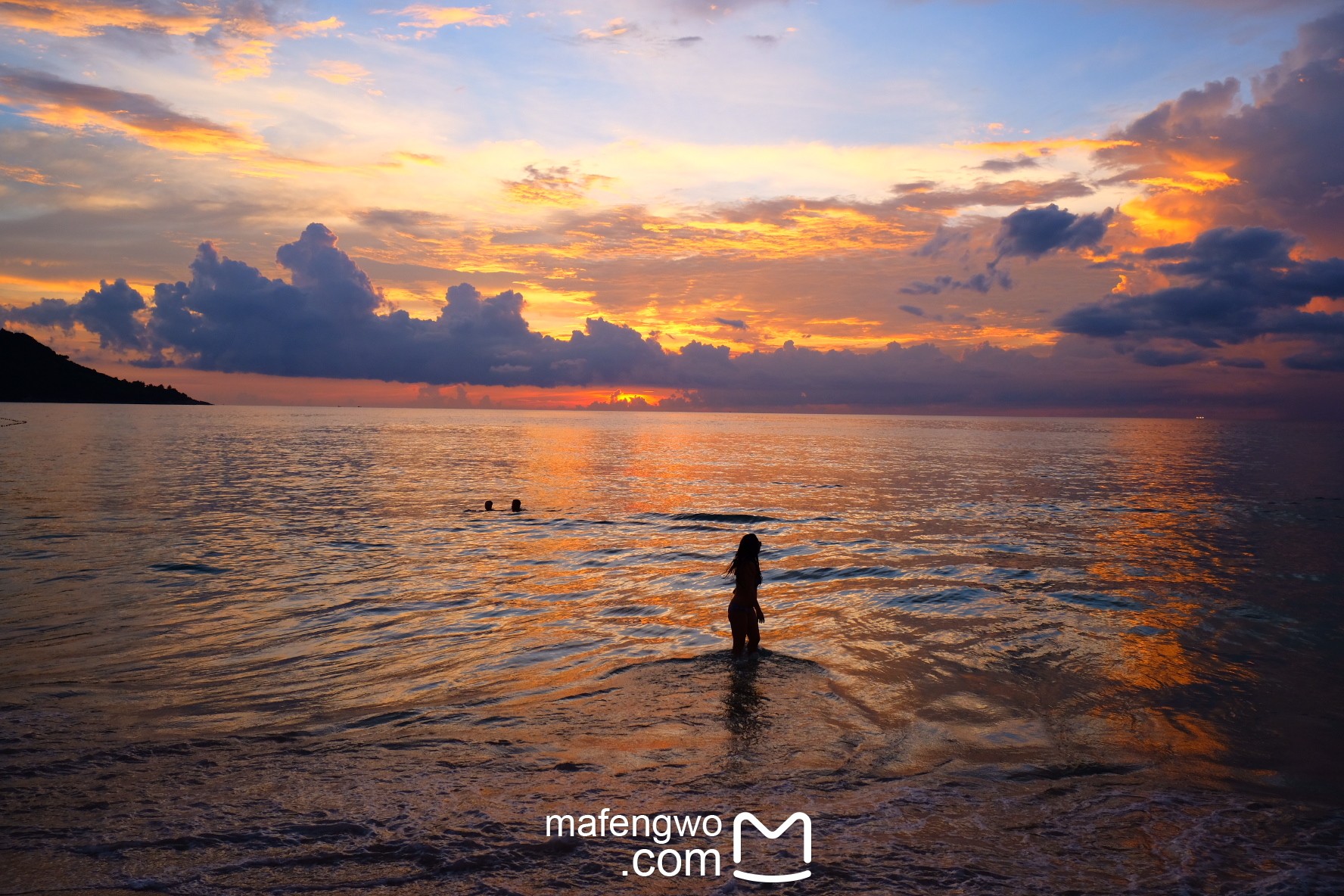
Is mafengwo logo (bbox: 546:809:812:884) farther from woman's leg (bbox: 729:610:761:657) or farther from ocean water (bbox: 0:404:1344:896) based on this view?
woman's leg (bbox: 729:610:761:657)

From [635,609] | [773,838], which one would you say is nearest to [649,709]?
[773,838]

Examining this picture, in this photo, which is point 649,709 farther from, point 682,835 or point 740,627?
point 682,835

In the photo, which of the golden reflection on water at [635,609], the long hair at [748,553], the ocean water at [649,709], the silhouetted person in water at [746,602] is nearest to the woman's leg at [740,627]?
the silhouetted person in water at [746,602]

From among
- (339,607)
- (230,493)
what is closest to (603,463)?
(230,493)

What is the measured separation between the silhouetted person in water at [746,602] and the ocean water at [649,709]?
1.91ft

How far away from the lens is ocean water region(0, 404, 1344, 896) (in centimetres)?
730

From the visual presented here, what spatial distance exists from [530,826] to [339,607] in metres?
12.9

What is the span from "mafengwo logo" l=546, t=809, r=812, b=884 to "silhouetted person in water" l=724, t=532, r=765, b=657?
621cm

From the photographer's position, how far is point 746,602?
14.7m

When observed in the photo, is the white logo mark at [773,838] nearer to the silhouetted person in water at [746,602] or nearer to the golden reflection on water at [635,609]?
the golden reflection on water at [635,609]

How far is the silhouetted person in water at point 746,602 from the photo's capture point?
46.3 feet

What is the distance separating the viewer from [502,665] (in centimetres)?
1417

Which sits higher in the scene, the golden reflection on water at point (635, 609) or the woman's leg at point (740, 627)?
the woman's leg at point (740, 627)

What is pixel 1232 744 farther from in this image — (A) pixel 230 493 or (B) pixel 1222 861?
(A) pixel 230 493
